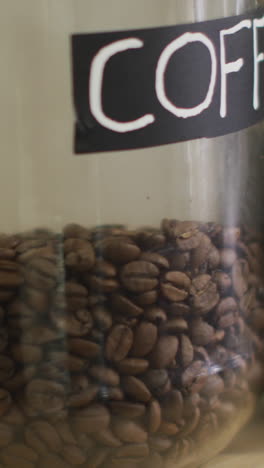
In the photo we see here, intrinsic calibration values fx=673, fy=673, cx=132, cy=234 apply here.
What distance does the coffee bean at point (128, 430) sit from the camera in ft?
1.34

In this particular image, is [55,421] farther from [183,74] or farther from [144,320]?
[183,74]

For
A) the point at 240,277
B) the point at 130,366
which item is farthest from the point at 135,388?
the point at 240,277

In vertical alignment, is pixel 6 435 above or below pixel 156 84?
below

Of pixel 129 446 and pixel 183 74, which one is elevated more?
pixel 183 74

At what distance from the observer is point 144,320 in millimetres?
415

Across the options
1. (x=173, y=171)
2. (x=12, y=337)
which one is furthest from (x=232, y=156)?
(x=12, y=337)

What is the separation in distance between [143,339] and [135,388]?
3 centimetres

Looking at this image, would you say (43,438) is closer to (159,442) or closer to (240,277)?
(159,442)

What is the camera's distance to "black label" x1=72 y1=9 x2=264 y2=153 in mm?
398

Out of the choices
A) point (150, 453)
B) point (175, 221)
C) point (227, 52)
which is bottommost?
point (150, 453)

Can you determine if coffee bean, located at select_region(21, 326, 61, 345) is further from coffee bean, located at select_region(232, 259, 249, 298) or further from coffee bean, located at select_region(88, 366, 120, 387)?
coffee bean, located at select_region(232, 259, 249, 298)

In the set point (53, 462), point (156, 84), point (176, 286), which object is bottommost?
point (53, 462)

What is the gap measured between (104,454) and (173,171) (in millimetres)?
185

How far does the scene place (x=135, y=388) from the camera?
0.41 meters
